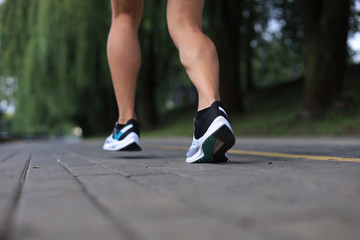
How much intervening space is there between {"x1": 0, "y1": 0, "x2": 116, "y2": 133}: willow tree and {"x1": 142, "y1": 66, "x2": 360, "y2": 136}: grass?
3866 mm

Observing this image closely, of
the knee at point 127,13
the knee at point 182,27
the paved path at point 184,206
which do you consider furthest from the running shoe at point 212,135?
the knee at point 127,13

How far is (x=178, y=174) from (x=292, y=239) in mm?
1077

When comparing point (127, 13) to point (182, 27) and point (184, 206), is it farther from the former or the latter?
point (184, 206)

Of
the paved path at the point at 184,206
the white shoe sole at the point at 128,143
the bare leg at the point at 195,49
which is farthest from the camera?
the white shoe sole at the point at 128,143

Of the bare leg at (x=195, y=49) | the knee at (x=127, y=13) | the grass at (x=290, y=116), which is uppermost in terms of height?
the knee at (x=127, y=13)

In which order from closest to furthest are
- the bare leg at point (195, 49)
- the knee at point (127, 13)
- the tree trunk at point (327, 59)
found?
the bare leg at point (195, 49)
the knee at point (127, 13)
the tree trunk at point (327, 59)

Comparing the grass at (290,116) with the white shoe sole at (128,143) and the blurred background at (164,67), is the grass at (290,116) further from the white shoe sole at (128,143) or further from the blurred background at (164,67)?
the white shoe sole at (128,143)

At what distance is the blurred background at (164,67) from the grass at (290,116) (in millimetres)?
26

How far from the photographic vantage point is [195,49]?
268 centimetres

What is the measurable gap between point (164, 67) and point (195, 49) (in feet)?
42.9

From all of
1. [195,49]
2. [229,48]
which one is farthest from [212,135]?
[229,48]

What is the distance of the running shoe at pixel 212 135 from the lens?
2.35 metres

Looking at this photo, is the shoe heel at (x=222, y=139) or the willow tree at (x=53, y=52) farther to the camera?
the willow tree at (x=53, y=52)

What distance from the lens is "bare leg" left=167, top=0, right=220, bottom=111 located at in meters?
2.52
